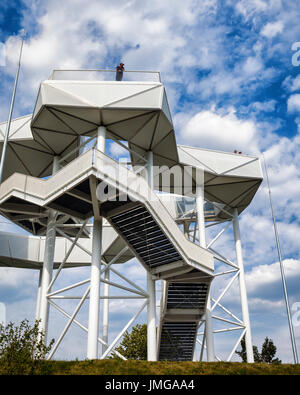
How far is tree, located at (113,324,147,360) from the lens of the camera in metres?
37.8

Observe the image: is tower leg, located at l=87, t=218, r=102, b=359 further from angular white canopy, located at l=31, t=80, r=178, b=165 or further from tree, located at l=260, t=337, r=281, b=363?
tree, located at l=260, t=337, r=281, b=363

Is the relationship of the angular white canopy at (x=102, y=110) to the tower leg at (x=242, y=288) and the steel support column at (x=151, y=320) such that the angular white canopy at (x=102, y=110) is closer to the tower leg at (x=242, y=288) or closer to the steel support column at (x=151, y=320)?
the steel support column at (x=151, y=320)

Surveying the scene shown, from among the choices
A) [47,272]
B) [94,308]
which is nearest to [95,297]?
[94,308]

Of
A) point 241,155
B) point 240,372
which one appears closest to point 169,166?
point 241,155

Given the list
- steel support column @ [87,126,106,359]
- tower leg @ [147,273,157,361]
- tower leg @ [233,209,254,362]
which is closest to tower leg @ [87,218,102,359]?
steel support column @ [87,126,106,359]

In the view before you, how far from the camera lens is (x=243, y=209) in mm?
29953

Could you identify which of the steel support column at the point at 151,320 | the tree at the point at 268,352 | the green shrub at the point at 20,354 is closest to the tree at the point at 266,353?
the tree at the point at 268,352

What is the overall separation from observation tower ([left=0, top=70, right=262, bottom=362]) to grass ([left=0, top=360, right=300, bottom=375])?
357cm

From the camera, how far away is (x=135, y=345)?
38219 millimetres

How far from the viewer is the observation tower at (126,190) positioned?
17.1 metres

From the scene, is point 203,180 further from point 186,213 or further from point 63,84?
point 63,84

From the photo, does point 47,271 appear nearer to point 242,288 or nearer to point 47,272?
point 47,272

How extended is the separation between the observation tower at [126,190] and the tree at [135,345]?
1090 centimetres

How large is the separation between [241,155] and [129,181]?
13085 millimetres
